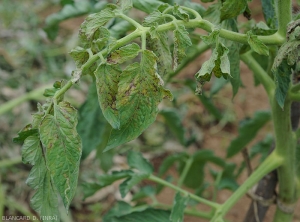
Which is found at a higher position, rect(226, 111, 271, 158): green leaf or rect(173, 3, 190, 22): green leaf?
rect(173, 3, 190, 22): green leaf

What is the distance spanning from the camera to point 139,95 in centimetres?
69

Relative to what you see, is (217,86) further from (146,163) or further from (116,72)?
(116,72)

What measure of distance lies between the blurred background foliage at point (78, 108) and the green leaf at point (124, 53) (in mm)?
534

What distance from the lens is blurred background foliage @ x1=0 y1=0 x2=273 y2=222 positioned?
1.50 m

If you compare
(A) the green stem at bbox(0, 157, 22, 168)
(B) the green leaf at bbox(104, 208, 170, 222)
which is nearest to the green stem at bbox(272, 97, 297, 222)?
(B) the green leaf at bbox(104, 208, 170, 222)

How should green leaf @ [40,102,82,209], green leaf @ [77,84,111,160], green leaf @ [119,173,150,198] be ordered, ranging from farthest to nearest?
green leaf @ [77,84,111,160]
green leaf @ [119,173,150,198]
green leaf @ [40,102,82,209]

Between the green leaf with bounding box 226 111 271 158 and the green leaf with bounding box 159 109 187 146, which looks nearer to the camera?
the green leaf with bounding box 226 111 271 158

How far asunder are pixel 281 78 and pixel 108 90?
0.87ft

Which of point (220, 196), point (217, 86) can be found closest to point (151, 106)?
point (217, 86)

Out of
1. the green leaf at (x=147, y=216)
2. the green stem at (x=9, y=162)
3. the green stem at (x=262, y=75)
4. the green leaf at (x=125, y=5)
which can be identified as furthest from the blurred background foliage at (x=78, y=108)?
the green leaf at (x=125, y=5)

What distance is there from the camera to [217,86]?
131cm

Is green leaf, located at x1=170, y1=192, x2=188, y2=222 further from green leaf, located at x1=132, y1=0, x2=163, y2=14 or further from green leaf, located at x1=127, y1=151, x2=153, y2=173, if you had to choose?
green leaf, located at x1=132, y1=0, x2=163, y2=14

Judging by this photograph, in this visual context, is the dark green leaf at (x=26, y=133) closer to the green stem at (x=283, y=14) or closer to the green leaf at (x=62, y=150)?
the green leaf at (x=62, y=150)

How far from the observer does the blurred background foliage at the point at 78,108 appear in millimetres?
1503
